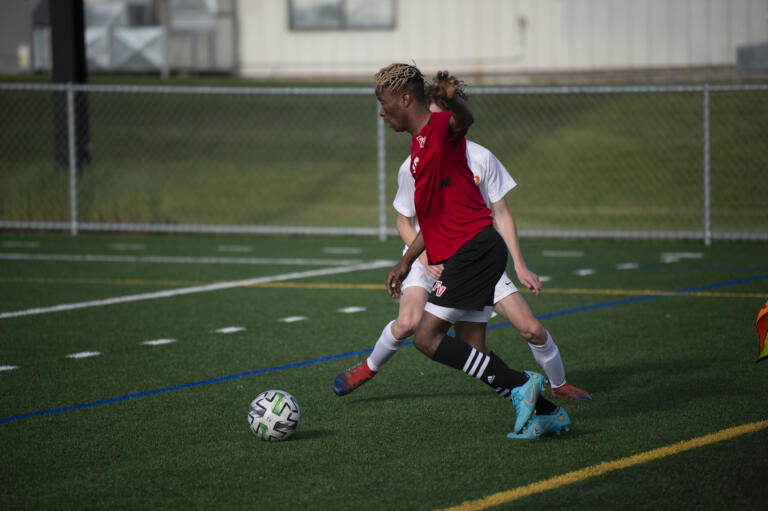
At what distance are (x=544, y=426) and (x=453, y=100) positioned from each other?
5.51ft

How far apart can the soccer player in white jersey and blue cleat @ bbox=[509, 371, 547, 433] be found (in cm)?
43

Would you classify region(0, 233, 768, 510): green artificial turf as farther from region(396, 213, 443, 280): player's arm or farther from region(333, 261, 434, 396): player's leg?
region(396, 213, 443, 280): player's arm

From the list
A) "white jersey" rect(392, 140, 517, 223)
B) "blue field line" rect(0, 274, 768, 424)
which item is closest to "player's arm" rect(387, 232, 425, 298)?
"white jersey" rect(392, 140, 517, 223)

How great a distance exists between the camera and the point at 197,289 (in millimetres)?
10570

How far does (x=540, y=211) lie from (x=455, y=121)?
12587 mm

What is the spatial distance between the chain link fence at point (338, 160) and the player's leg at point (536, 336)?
740cm

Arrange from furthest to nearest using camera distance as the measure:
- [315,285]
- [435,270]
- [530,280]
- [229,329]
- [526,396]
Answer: [315,285] < [229,329] < [435,270] < [530,280] < [526,396]

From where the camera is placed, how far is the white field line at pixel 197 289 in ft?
30.8

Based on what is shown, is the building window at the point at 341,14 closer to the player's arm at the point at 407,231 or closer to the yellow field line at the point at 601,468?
the player's arm at the point at 407,231

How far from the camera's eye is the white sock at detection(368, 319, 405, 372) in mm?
5664

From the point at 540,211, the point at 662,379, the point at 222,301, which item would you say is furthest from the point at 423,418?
the point at 540,211

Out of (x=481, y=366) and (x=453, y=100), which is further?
(x=481, y=366)

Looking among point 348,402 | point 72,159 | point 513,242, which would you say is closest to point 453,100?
point 513,242

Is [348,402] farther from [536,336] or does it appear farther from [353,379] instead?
[536,336]
